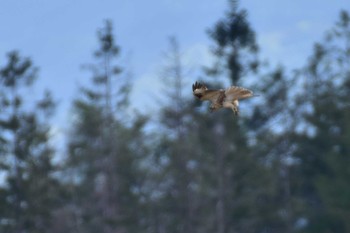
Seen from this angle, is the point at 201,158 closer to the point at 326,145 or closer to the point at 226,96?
the point at 326,145

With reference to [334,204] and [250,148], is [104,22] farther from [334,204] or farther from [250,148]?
[334,204]

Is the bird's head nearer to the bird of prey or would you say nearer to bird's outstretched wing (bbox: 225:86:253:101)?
the bird of prey

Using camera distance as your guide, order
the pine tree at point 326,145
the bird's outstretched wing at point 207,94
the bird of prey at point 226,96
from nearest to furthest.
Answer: the bird of prey at point 226,96
the bird's outstretched wing at point 207,94
the pine tree at point 326,145

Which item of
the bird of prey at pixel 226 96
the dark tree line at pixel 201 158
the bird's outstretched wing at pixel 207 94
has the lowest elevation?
the bird of prey at pixel 226 96

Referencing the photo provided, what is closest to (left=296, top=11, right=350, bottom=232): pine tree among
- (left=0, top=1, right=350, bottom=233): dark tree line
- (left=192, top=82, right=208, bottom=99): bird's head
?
(left=0, top=1, right=350, bottom=233): dark tree line

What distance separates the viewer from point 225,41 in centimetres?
6150

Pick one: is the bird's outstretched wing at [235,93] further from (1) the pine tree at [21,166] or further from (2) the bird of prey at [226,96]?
(1) the pine tree at [21,166]

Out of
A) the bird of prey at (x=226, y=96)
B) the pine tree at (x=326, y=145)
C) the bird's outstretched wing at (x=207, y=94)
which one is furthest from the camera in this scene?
the pine tree at (x=326, y=145)

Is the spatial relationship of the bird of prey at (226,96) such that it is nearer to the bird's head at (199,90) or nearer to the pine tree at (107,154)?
the bird's head at (199,90)

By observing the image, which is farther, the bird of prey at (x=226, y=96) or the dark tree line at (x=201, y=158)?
the dark tree line at (x=201, y=158)

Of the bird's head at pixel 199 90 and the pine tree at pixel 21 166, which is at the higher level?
the pine tree at pixel 21 166

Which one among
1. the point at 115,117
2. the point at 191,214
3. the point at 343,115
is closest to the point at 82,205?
the point at 115,117

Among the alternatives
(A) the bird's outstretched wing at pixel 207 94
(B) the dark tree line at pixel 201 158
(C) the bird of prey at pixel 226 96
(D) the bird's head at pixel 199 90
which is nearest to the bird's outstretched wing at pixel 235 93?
(C) the bird of prey at pixel 226 96

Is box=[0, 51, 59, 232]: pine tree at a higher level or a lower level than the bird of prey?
higher
